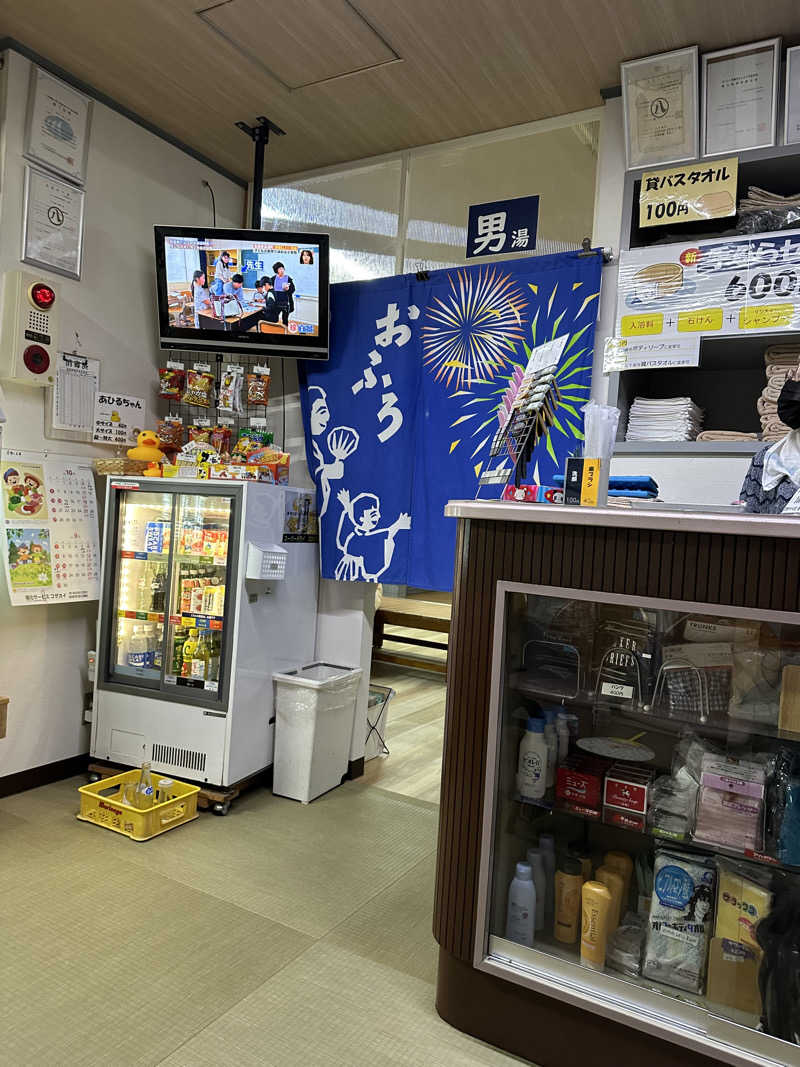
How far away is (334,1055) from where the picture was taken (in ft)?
6.20

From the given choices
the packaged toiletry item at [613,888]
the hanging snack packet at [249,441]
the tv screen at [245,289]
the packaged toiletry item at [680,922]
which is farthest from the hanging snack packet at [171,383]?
the packaged toiletry item at [680,922]

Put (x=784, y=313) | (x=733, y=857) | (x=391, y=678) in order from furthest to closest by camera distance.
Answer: (x=391, y=678) < (x=784, y=313) < (x=733, y=857)

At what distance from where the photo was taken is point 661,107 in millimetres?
3084

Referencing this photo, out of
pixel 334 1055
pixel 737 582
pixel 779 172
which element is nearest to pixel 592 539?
pixel 737 582

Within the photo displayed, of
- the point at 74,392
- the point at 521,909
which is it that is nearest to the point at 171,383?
the point at 74,392

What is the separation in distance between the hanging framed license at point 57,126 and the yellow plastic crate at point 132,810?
2923 millimetres

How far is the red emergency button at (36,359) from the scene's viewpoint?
3.39 m

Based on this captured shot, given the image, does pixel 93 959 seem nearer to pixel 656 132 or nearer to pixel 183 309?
pixel 183 309

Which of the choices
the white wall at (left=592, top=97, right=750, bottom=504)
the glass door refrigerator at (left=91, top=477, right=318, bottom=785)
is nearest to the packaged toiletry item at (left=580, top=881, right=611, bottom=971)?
the white wall at (left=592, top=97, right=750, bottom=504)

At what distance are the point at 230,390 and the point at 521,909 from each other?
2.95 m

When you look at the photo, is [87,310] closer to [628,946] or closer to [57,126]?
[57,126]

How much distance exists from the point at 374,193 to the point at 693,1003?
3929mm

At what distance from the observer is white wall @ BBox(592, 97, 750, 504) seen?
118 inches

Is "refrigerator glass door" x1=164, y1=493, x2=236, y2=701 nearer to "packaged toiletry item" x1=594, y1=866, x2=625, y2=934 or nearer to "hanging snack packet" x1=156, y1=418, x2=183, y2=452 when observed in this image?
"hanging snack packet" x1=156, y1=418, x2=183, y2=452
